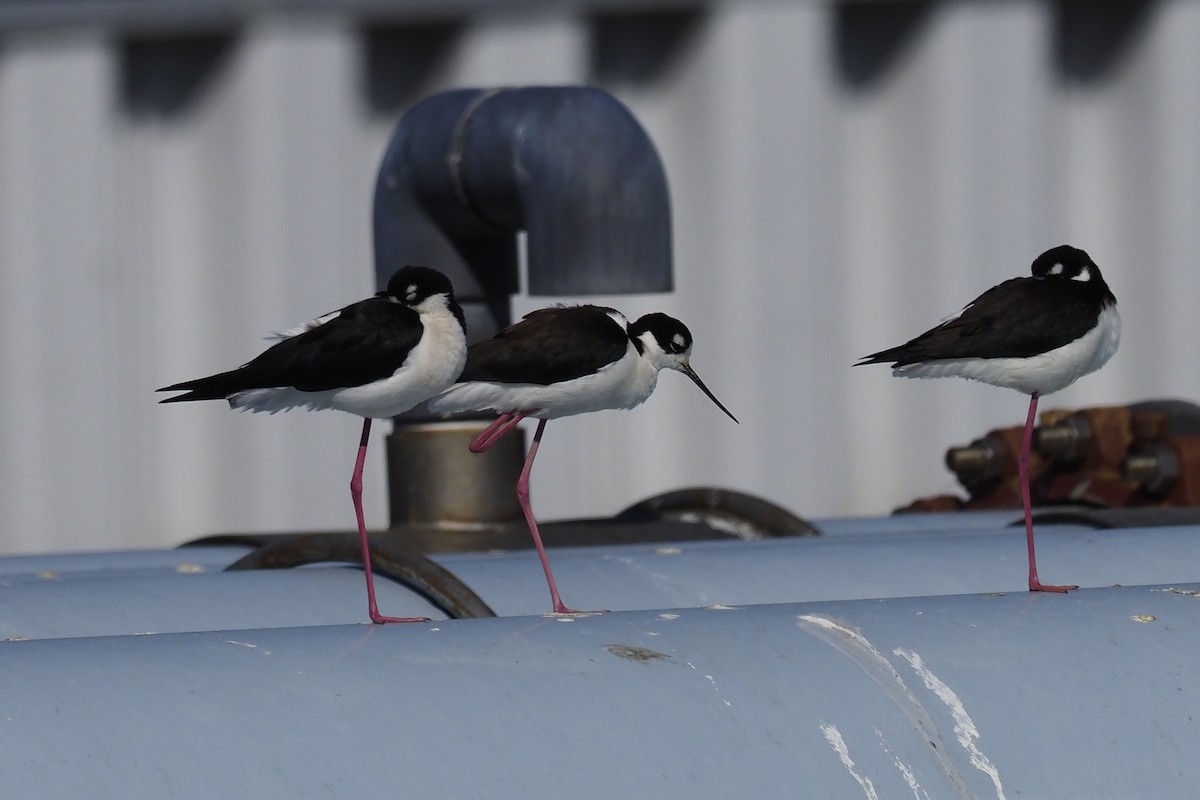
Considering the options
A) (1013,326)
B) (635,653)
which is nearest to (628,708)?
(635,653)

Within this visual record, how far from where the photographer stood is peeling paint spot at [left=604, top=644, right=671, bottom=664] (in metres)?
2.74

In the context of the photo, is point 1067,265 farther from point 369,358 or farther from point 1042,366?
point 369,358

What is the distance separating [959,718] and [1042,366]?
770mm

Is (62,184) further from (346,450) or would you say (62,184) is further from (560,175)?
(560,175)

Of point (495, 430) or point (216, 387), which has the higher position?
A: point (216, 387)

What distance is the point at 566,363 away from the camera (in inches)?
123

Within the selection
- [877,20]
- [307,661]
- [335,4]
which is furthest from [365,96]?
[307,661]

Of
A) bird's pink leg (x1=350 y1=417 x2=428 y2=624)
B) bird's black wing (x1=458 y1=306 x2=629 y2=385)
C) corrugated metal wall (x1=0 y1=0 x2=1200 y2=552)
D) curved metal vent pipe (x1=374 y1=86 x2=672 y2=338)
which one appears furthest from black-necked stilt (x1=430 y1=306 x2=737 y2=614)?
corrugated metal wall (x1=0 y1=0 x2=1200 y2=552)

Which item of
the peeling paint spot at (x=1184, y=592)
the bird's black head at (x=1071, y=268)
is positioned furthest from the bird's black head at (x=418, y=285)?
the peeling paint spot at (x=1184, y=592)

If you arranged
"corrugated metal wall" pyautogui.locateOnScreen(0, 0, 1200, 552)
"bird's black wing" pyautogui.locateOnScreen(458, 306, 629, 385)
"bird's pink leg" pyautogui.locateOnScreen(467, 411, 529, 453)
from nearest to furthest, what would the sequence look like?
"bird's black wing" pyautogui.locateOnScreen(458, 306, 629, 385) < "bird's pink leg" pyautogui.locateOnScreen(467, 411, 529, 453) < "corrugated metal wall" pyautogui.locateOnScreen(0, 0, 1200, 552)

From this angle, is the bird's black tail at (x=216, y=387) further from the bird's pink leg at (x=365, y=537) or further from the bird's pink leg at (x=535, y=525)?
the bird's pink leg at (x=535, y=525)

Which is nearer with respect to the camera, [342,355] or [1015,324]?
[342,355]

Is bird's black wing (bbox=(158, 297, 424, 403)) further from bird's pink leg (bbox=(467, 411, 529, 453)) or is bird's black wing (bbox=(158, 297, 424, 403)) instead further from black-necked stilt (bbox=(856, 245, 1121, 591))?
black-necked stilt (bbox=(856, 245, 1121, 591))

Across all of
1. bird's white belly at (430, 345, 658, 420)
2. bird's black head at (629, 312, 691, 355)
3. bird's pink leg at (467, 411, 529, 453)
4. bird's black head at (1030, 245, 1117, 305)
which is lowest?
bird's pink leg at (467, 411, 529, 453)
